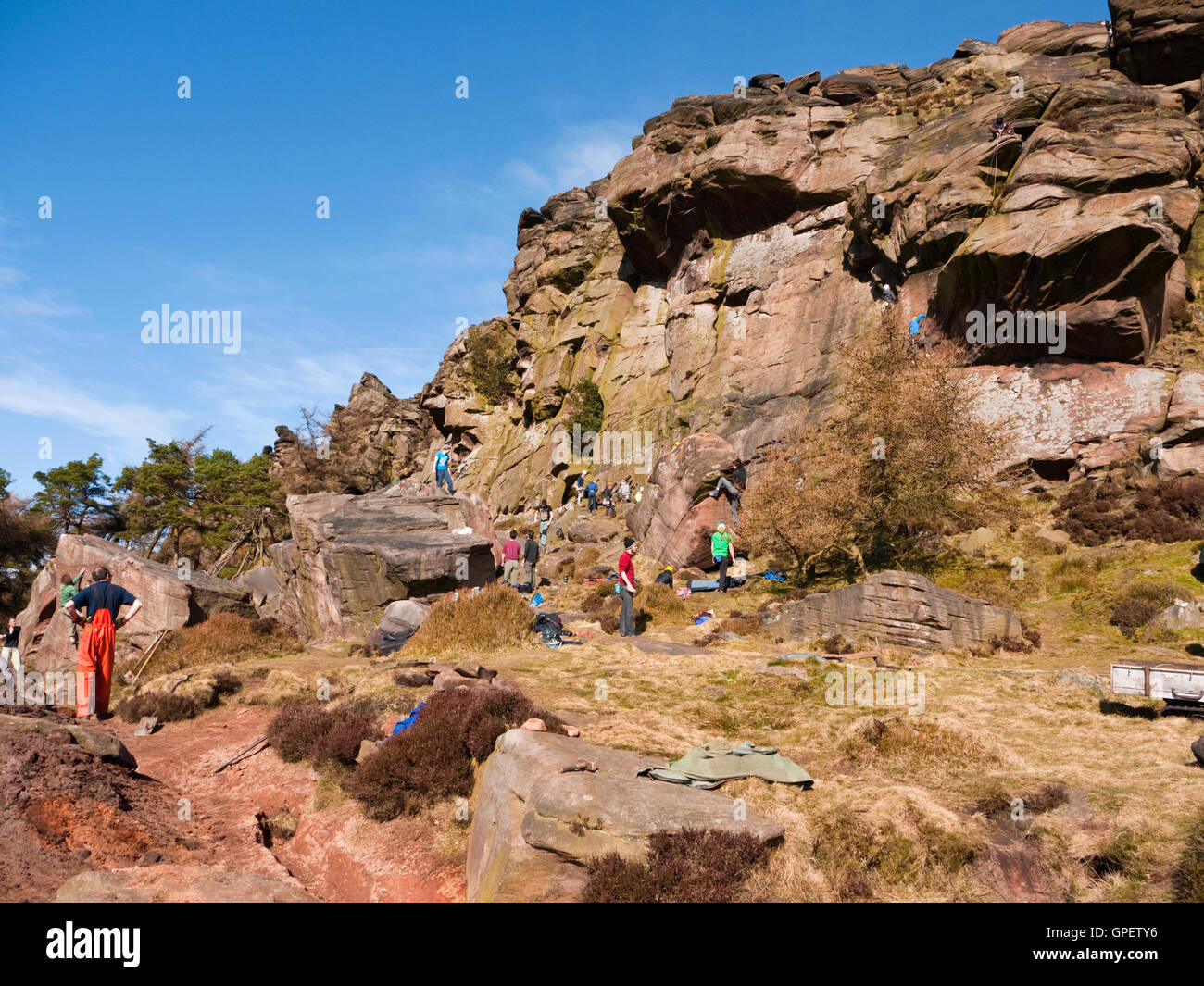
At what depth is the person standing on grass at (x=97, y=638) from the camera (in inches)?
468

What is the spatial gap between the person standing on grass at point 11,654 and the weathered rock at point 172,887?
12.4 metres

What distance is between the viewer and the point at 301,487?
54.1 m

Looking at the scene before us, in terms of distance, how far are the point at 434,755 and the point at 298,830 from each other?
1.75 metres

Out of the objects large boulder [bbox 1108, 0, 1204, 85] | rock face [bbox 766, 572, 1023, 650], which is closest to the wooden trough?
rock face [bbox 766, 572, 1023, 650]

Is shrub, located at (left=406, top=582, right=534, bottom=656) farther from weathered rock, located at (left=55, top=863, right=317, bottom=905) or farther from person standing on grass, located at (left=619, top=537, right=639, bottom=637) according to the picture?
weathered rock, located at (left=55, top=863, right=317, bottom=905)

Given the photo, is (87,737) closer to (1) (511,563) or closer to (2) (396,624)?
(2) (396,624)

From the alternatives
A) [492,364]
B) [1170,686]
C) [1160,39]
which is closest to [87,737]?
[1170,686]

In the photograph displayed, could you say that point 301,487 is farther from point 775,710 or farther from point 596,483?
point 775,710

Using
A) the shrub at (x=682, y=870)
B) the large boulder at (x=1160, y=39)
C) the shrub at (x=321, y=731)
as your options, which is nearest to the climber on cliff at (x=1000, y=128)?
the large boulder at (x=1160, y=39)

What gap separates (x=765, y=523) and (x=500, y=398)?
146 feet

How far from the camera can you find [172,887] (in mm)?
5617

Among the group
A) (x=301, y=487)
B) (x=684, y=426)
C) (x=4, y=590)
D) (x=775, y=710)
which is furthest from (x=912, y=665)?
(x=4, y=590)

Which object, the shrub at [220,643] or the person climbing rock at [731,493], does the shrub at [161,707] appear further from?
the person climbing rock at [731,493]

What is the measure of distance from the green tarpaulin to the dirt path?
96.3 inches
